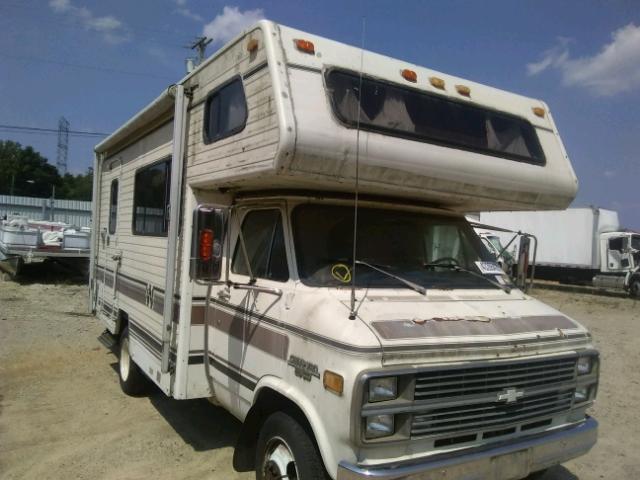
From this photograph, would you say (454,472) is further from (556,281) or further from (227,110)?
(556,281)

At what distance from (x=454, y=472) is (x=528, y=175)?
2.49 metres

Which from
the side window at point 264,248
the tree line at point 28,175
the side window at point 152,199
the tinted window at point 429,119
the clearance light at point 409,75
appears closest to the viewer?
the tinted window at point 429,119

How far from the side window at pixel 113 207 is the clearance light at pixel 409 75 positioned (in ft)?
14.3

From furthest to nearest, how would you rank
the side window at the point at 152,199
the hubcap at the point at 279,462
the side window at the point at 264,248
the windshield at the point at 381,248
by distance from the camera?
the side window at the point at 152,199 < the side window at the point at 264,248 < the windshield at the point at 381,248 < the hubcap at the point at 279,462

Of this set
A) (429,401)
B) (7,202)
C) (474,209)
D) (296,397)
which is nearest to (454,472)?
(429,401)

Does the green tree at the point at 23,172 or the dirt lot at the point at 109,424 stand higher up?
the green tree at the point at 23,172

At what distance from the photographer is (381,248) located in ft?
13.6

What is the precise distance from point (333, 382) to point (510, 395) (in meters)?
1.12

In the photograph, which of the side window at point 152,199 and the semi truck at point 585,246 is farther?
the semi truck at point 585,246

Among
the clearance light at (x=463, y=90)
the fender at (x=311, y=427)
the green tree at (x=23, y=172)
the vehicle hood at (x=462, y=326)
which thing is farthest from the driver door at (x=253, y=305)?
the green tree at (x=23, y=172)

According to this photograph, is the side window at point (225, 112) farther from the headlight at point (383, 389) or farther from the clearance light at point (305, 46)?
the headlight at point (383, 389)

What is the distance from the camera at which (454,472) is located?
9.95ft

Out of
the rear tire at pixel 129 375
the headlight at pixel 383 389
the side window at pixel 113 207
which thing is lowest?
the rear tire at pixel 129 375

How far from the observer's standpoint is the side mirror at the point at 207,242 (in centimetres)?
389
